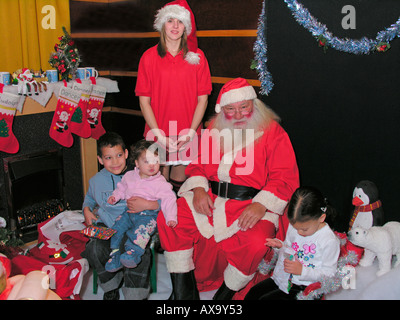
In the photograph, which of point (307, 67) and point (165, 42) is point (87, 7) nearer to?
point (165, 42)

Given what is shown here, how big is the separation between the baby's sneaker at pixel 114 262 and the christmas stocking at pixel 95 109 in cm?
157

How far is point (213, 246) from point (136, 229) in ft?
1.55

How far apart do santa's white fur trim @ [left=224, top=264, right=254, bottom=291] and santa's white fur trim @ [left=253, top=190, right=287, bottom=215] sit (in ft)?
1.31

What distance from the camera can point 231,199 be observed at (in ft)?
8.20

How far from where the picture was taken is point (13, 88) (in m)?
3.02

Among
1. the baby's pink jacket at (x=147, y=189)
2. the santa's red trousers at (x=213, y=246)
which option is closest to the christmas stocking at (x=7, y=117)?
the baby's pink jacket at (x=147, y=189)

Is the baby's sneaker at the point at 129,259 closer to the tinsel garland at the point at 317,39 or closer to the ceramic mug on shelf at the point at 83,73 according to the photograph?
the tinsel garland at the point at 317,39

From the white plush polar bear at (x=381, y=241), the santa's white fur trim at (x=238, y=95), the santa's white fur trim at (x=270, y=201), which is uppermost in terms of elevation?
the santa's white fur trim at (x=238, y=95)

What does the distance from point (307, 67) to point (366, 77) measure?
1.31 ft

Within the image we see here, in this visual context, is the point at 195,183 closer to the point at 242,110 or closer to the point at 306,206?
the point at 242,110

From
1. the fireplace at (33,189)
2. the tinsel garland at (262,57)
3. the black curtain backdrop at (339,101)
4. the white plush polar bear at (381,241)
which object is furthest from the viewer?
the fireplace at (33,189)

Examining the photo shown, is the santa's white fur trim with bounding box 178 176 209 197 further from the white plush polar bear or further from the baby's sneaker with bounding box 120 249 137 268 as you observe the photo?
the white plush polar bear

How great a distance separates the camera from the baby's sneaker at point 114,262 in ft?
7.74

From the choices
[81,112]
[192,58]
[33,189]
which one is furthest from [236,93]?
[33,189]
